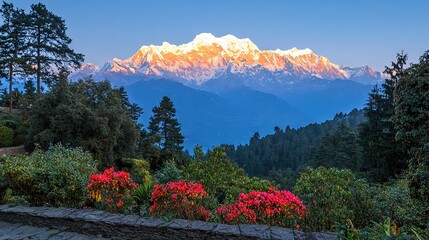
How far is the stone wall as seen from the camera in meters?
4.16

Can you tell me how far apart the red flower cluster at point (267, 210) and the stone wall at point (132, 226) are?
13.3 inches

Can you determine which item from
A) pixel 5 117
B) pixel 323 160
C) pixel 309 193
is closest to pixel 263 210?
pixel 309 193

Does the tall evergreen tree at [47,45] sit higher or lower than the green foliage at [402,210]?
higher

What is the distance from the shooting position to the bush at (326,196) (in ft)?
16.4

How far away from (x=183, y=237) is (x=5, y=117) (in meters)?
24.1

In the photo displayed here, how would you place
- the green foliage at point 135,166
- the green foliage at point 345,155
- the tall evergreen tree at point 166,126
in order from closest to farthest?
the green foliage at point 135,166 → the tall evergreen tree at point 166,126 → the green foliage at point 345,155

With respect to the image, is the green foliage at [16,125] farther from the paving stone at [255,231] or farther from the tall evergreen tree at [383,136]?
the tall evergreen tree at [383,136]

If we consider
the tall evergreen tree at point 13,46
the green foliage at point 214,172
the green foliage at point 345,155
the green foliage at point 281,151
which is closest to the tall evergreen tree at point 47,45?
the tall evergreen tree at point 13,46

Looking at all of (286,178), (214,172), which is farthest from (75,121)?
(286,178)

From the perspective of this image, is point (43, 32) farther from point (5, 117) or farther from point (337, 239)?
point (337, 239)

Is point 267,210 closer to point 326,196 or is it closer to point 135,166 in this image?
point 326,196

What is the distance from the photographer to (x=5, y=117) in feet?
76.0

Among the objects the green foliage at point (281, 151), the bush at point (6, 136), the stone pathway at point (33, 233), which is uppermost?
the bush at point (6, 136)

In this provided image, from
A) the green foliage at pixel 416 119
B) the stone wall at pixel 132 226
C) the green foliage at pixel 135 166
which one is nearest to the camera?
the stone wall at pixel 132 226
